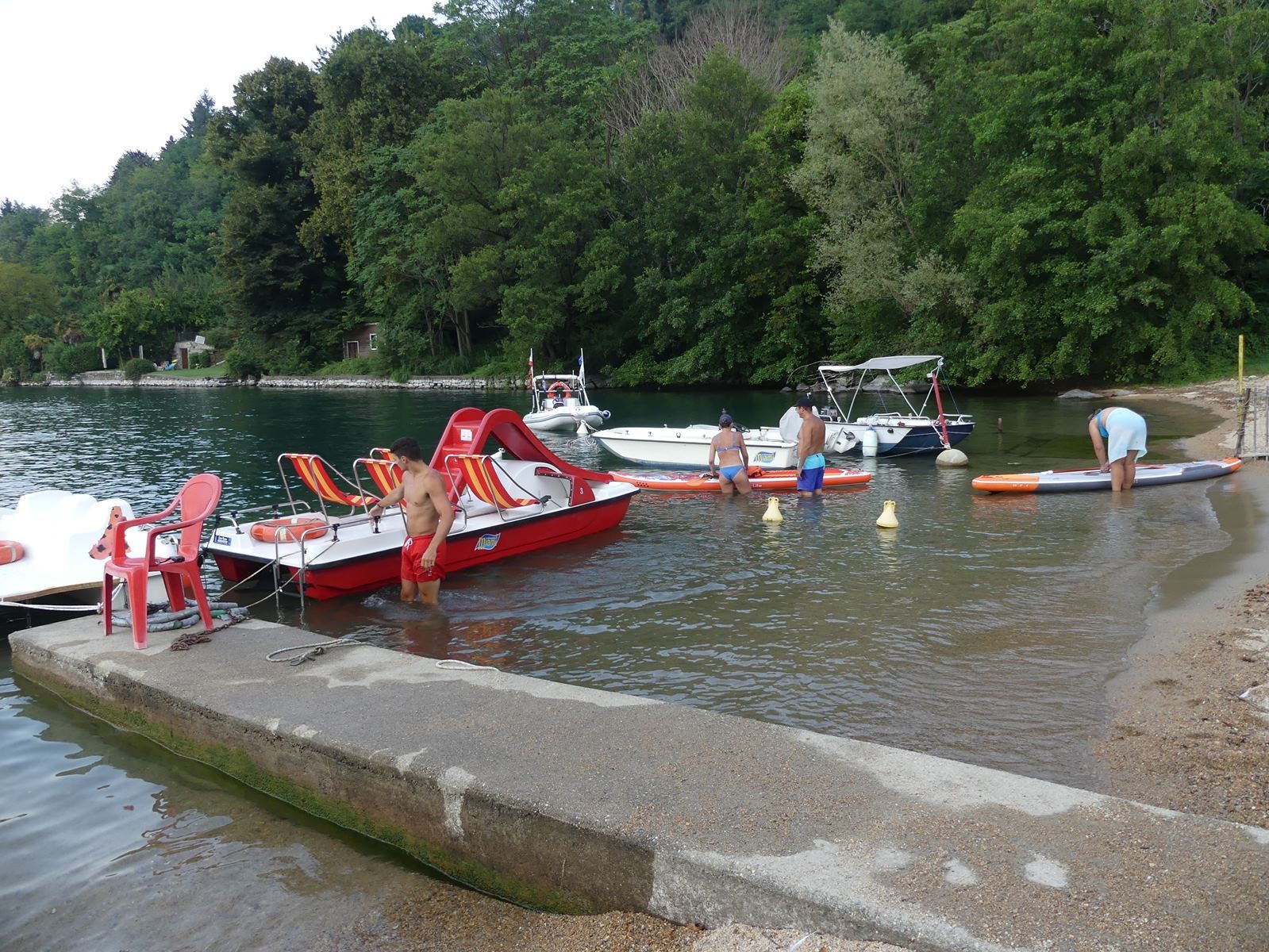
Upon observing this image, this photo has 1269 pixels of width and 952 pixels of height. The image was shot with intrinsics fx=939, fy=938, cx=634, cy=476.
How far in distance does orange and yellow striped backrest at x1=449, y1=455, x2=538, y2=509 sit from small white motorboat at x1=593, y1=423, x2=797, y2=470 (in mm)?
8234

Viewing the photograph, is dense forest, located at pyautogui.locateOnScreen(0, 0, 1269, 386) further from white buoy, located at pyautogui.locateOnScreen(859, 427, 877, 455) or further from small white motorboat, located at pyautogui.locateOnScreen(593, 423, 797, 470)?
small white motorboat, located at pyautogui.locateOnScreen(593, 423, 797, 470)

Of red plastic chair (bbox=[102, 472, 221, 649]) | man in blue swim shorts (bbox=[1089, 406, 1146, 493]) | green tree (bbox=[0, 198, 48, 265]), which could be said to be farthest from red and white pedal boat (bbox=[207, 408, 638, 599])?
green tree (bbox=[0, 198, 48, 265])

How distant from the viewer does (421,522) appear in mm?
10469

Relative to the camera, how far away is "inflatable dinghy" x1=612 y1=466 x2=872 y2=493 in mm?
18141

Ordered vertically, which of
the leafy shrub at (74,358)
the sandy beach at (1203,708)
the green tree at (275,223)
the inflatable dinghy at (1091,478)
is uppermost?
the green tree at (275,223)

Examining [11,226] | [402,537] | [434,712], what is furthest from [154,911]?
[11,226]

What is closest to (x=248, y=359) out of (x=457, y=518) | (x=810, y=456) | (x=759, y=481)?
(x=759, y=481)

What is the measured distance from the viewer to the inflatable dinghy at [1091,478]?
16500 millimetres

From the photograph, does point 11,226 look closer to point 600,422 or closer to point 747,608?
point 600,422

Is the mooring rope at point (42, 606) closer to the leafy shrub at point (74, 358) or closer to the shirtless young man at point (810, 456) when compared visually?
the shirtless young man at point (810, 456)

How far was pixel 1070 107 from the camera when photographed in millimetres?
33750

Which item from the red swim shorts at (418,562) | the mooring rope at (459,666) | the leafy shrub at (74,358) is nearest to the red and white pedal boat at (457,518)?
the red swim shorts at (418,562)

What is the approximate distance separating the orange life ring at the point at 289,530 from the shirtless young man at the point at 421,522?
971mm

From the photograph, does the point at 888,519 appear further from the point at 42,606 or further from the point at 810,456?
the point at 42,606
